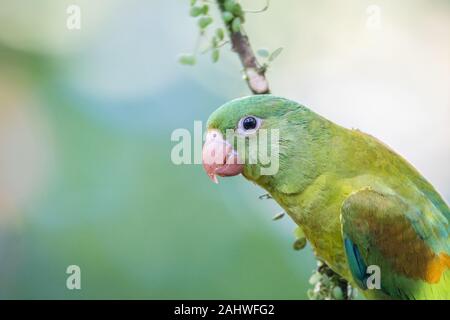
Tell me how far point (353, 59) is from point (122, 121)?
180 centimetres

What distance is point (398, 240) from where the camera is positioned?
2.19 metres

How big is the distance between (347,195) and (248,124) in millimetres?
404

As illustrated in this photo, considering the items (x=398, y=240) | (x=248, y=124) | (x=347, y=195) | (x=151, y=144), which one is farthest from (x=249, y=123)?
(x=151, y=144)

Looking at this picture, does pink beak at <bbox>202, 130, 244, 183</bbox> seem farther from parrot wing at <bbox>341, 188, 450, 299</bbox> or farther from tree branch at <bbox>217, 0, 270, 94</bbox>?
parrot wing at <bbox>341, 188, 450, 299</bbox>

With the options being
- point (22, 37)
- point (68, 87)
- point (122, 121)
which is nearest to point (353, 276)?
point (122, 121)

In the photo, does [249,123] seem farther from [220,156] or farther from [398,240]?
[398,240]

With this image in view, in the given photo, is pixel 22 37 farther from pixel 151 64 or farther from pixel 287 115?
pixel 287 115

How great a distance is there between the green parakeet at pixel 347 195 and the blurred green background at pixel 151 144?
196cm

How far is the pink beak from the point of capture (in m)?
2.28

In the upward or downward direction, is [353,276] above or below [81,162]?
below

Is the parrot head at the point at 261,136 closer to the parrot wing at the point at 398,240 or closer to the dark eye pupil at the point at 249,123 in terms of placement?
the dark eye pupil at the point at 249,123

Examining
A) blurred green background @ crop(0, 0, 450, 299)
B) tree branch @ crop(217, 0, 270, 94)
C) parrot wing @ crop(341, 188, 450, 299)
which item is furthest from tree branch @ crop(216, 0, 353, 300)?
blurred green background @ crop(0, 0, 450, 299)

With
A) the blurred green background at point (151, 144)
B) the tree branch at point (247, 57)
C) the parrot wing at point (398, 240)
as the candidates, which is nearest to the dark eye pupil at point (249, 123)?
the tree branch at point (247, 57)
